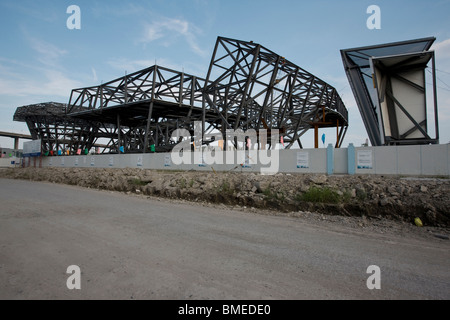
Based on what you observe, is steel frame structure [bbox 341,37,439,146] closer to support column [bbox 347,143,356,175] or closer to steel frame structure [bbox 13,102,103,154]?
support column [bbox 347,143,356,175]

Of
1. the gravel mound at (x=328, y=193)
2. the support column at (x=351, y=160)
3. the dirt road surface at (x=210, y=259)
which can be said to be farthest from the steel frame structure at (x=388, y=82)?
the dirt road surface at (x=210, y=259)

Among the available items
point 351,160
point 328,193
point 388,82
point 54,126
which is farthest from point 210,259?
point 54,126

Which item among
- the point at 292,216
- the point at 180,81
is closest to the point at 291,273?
the point at 292,216

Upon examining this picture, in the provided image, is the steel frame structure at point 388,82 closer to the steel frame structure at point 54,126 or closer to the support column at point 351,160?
the support column at point 351,160

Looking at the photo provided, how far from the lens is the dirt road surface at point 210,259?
2967 millimetres

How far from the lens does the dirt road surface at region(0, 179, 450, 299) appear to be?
2.97m

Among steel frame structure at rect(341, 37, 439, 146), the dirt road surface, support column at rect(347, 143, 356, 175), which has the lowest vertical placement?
the dirt road surface

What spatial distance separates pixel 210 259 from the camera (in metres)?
3.96

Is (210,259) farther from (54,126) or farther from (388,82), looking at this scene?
(54,126)

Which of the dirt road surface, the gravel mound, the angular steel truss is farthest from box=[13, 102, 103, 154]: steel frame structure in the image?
the dirt road surface

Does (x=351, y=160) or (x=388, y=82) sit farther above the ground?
(x=388, y=82)

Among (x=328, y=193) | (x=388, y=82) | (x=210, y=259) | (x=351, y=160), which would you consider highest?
(x=388, y=82)

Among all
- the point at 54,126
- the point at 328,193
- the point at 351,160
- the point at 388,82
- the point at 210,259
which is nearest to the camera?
the point at 210,259

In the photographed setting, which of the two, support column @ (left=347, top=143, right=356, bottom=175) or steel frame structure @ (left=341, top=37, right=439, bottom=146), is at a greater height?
steel frame structure @ (left=341, top=37, right=439, bottom=146)
